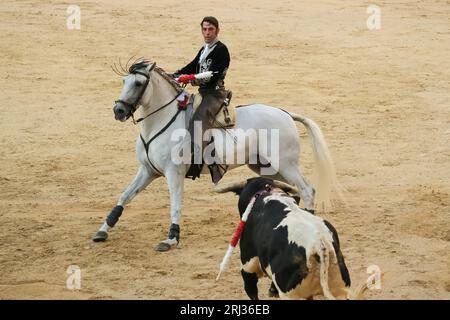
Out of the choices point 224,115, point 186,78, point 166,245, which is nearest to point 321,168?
point 224,115

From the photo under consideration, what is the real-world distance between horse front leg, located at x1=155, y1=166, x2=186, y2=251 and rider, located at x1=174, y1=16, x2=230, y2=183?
19cm

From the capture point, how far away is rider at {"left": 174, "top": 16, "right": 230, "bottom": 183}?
9.11 m

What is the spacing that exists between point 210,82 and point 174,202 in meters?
1.26

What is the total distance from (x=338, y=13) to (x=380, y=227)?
11.8 metres

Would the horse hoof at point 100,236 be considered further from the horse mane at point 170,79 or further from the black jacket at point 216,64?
the black jacket at point 216,64

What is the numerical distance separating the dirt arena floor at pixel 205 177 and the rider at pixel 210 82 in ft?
2.67

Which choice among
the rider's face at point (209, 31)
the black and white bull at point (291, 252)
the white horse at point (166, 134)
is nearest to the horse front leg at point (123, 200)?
the white horse at point (166, 134)

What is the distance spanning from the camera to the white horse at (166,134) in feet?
29.3

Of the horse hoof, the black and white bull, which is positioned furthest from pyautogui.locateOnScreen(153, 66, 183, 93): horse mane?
the black and white bull

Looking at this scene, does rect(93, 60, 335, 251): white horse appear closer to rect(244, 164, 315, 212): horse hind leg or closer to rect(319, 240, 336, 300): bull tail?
rect(244, 164, 315, 212): horse hind leg

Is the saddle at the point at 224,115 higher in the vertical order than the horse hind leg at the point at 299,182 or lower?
higher

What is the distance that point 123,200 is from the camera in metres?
9.28

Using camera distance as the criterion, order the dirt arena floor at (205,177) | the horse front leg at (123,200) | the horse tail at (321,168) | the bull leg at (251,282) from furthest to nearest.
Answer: the horse tail at (321,168) < the horse front leg at (123,200) < the dirt arena floor at (205,177) < the bull leg at (251,282)

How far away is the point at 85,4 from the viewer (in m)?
20.7
